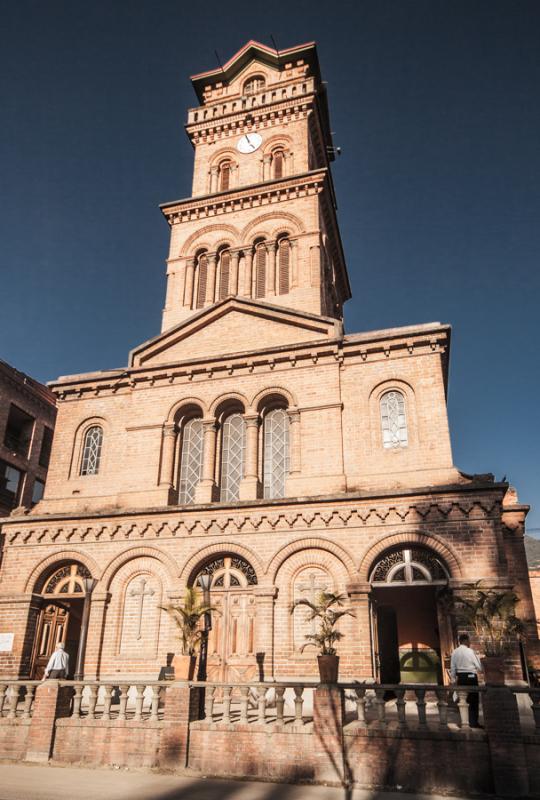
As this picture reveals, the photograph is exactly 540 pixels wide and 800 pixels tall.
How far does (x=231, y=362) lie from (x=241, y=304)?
97.9 inches

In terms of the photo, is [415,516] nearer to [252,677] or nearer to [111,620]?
[252,677]

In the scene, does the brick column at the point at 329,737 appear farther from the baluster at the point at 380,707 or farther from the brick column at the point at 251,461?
the brick column at the point at 251,461

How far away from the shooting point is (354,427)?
17.8m

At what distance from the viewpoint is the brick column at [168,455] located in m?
18.9

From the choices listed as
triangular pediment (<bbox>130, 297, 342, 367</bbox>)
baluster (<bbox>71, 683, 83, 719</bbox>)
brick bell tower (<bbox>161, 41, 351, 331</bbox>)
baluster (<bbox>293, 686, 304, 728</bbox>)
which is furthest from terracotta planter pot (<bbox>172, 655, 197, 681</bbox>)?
brick bell tower (<bbox>161, 41, 351, 331</bbox>)

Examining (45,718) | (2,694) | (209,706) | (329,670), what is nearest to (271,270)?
(329,670)

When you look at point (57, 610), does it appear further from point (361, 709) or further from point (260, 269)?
point (260, 269)

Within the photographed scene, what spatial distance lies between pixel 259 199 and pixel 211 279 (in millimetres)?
3867

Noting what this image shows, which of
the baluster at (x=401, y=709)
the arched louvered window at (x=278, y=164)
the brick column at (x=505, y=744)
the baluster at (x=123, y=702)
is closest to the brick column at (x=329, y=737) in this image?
the baluster at (x=401, y=709)

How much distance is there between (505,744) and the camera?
9891 mm

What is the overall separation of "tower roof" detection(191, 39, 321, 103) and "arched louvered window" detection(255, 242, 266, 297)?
34.4ft

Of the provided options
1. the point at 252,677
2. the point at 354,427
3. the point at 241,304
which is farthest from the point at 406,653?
the point at 241,304

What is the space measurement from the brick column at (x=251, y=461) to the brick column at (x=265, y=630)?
2805mm

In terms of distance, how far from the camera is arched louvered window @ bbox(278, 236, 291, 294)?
2317 cm
